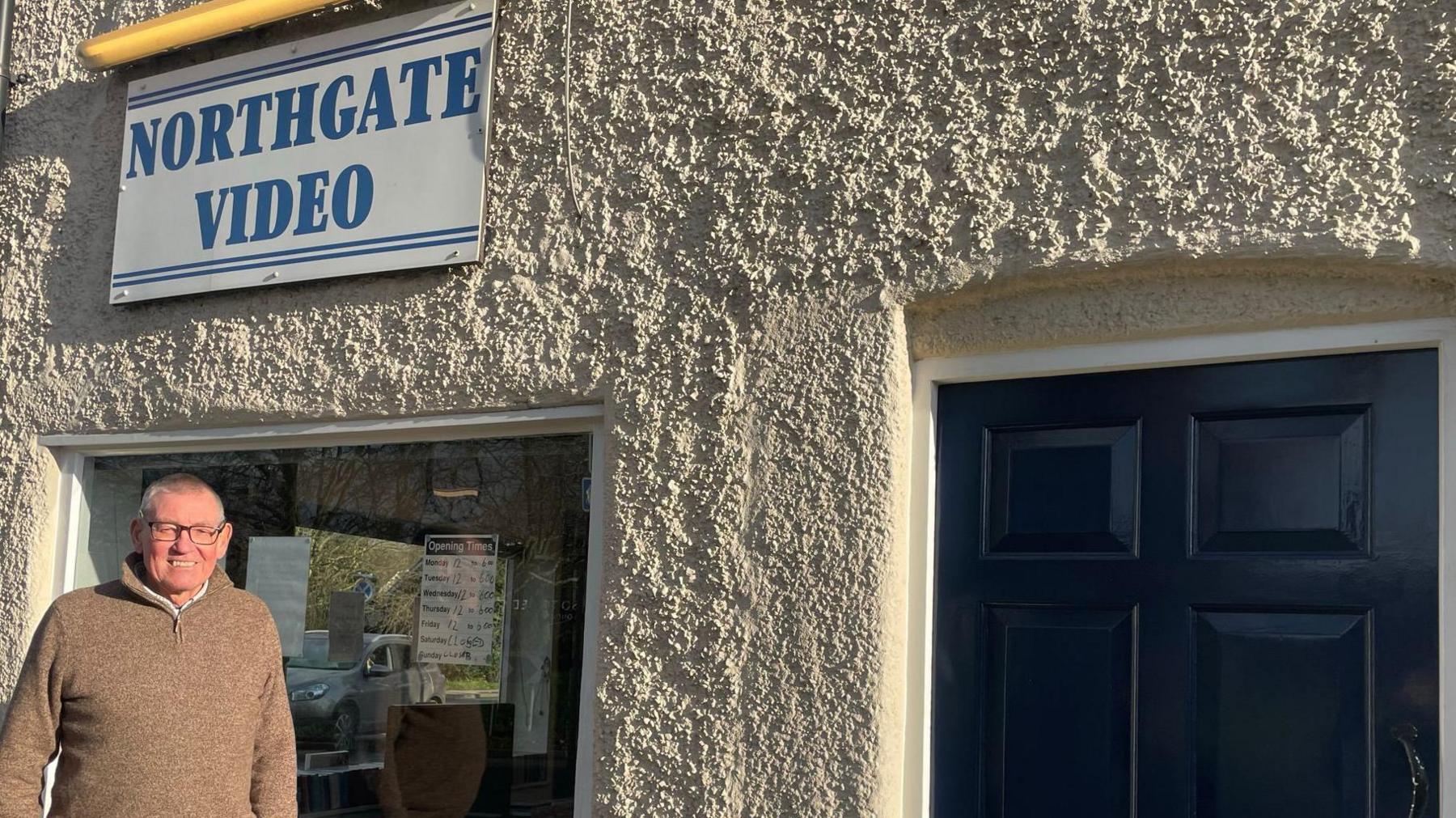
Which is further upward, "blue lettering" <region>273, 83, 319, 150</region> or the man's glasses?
"blue lettering" <region>273, 83, 319, 150</region>

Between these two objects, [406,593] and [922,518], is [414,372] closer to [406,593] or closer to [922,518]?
[406,593]

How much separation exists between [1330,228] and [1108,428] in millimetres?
619

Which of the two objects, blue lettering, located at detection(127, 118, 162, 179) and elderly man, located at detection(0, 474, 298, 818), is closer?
elderly man, located at detection(0, 474, 298, 818)

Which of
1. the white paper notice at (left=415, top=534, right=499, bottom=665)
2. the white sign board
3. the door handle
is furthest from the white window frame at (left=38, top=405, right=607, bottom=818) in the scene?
the door handle

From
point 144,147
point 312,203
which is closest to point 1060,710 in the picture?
point 312,203

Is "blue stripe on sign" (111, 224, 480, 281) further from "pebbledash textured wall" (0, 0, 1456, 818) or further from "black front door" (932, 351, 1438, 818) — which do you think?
"black front door" (932, 351, 1438, 818)

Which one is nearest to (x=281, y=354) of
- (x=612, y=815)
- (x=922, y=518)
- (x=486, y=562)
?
(x=486, y=562)

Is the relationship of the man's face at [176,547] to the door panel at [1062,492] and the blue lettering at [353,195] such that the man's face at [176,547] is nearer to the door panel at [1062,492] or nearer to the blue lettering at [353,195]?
the blue lettering at [353,195]

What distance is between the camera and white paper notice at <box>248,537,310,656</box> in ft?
14.5

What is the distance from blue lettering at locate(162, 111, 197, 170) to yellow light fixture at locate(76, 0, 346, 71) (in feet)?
0.72

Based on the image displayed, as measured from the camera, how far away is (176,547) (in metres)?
3.27

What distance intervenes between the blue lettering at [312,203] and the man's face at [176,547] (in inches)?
43.2

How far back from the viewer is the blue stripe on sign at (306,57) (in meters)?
4.03

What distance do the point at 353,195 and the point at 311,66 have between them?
1.60 ft
